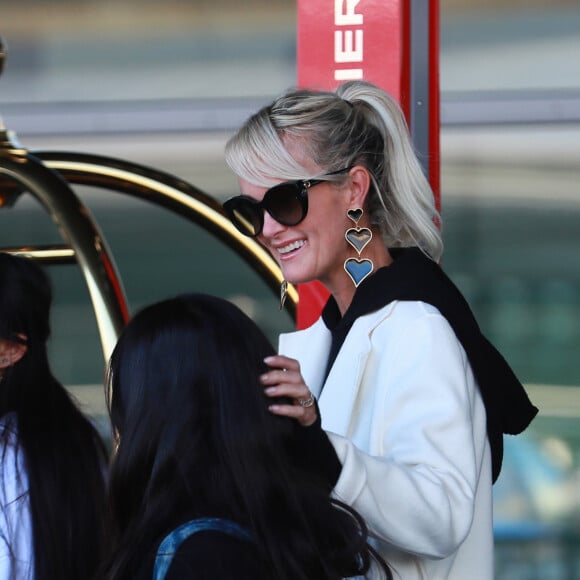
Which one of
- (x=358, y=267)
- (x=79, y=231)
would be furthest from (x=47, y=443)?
(x=358, y=267)

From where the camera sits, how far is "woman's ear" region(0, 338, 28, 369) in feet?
5.48

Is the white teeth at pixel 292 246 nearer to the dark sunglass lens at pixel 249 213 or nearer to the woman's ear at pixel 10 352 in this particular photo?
the dark sunglass lens at pixel 249 213

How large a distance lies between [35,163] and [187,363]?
93 cm

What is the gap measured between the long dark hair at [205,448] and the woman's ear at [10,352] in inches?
24.6

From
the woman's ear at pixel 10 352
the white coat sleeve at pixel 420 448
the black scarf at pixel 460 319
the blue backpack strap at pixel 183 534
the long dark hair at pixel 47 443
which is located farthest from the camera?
the woman's ear at pixel 10 352

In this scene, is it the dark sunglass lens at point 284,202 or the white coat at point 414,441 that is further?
the dark sunglass lens at point 284,202

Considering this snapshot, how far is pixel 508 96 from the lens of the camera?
4477 millimetres

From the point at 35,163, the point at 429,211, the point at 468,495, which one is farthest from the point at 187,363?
the point at 35,163

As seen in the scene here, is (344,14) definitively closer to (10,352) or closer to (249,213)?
(249,213)

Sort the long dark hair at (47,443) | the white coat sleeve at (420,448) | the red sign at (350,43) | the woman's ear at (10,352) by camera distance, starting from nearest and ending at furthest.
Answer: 1. the white coat sleeve at (420,448)
2. the long dark hair at (47,443)
3. the woman's ear at (10,352)
4. the red sign at (350,43)

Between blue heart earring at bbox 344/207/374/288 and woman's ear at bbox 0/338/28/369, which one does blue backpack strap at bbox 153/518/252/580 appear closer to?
blue heart earring at bbox 344/207/374/288

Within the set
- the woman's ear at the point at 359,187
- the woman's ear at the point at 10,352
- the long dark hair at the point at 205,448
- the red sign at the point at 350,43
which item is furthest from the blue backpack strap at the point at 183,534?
the red sign at the point at 350,43

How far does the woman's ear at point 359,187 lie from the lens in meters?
1.47

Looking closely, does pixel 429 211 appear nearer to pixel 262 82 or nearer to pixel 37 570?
pixel 37 570
